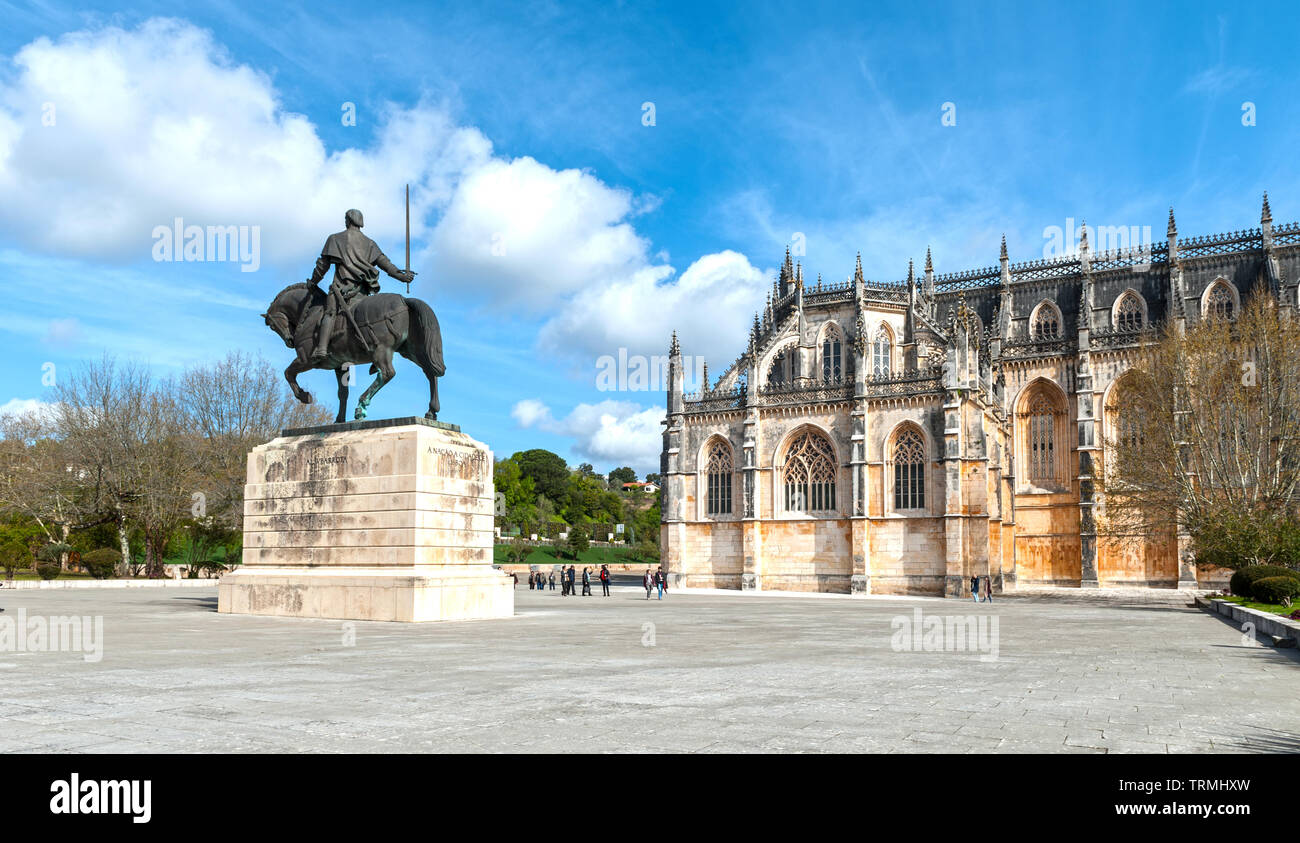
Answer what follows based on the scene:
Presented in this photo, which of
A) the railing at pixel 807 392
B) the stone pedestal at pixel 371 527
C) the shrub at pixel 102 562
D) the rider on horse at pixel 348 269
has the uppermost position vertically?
the railing at pixel 807 392

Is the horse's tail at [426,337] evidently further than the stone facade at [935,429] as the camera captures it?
No

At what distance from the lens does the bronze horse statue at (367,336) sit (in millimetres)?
19047

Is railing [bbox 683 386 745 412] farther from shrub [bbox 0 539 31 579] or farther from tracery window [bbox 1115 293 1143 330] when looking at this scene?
shrub [bbox 0 539 31 579]

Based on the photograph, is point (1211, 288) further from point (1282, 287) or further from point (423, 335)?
point (423, 335)

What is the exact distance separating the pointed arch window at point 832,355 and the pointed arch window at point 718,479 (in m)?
9.35

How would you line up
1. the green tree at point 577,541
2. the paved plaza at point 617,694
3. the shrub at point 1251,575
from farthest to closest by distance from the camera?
→ the green tree at point 577,541, the shrub at point 1251,575, the paved plaza at point 617,694

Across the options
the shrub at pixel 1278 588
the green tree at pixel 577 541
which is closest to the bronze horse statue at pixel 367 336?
the shrub at pixel 1278 588

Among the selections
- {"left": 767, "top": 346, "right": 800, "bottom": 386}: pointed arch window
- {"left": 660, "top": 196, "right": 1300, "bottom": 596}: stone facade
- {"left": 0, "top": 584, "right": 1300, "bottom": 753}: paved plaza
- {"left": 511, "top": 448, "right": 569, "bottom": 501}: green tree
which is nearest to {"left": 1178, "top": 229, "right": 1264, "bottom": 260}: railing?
{"left": 660, "top": 196, "right": 1300, "bottom": 596}: stone facade

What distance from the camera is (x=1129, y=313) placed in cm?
5569

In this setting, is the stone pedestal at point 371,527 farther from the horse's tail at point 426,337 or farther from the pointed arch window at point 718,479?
the pointed arch window at point 718,479

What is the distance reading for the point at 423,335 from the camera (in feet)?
63.1

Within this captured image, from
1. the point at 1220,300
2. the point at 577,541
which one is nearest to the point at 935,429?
the point at 1220,300
